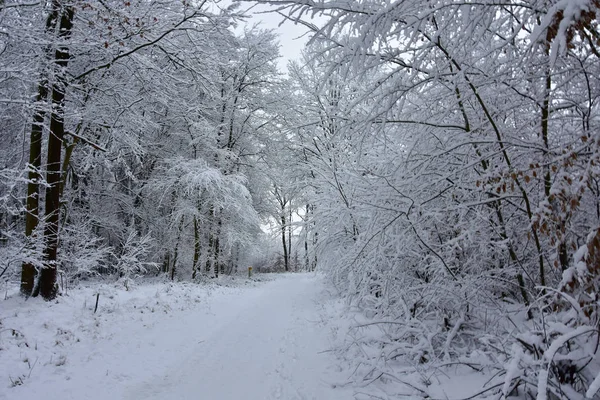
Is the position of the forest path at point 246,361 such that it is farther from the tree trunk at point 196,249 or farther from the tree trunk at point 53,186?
the tree trunk at point 196,249

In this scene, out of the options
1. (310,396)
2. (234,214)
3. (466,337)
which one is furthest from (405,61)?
(234,214)

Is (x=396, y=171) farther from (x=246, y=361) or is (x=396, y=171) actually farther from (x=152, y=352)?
(x=152, y=352)

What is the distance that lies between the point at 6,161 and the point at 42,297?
142 inches

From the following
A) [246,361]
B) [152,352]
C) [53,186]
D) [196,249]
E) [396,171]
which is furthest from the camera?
[196,249]

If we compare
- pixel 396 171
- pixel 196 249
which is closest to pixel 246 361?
pixel 396 171

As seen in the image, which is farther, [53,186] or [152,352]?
[53,186]

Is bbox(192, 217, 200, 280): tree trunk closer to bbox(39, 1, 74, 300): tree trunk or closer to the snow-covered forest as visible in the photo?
the snow-covered forest

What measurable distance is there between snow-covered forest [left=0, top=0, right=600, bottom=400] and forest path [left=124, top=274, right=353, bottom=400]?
0.14m

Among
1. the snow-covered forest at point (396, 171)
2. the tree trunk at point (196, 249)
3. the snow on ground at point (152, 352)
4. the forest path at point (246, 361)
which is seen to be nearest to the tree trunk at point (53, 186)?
the snow-covered forest at point (396, 171)

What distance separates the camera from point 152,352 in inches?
216

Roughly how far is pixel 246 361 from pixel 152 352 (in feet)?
5.59

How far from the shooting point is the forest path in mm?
3938

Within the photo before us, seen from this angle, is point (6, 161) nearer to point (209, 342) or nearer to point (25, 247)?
point (25, 247)

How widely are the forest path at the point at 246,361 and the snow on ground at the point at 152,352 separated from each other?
0.04 ft
